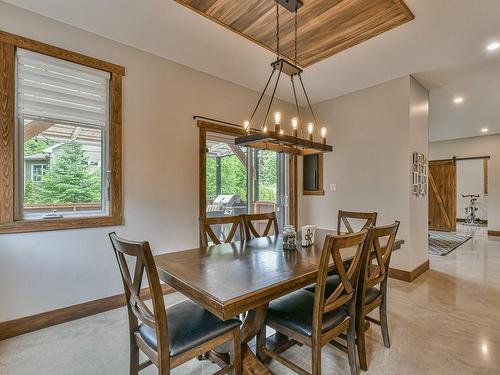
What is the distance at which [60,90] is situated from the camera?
2453mm

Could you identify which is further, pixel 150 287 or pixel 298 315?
pixel 298 315

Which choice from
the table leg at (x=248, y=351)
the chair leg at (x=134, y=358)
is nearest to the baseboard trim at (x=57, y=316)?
the chair leg at (x=134, y=358)

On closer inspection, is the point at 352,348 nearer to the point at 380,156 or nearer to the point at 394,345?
the point at 394,345

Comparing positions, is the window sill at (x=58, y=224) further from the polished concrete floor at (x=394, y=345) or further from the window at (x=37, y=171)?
the polished concrete floor at (x=394, y=345)

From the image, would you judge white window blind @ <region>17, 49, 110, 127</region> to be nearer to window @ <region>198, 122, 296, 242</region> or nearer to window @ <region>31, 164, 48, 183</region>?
window @ <region>31, 164, 48, 183</region>

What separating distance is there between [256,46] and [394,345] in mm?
3105

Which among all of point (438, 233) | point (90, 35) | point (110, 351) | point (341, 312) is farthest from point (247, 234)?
point (438, 233)

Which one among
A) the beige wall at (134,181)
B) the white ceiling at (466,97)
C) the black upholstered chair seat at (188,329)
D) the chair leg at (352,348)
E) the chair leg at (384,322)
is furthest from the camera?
the white ceiling at (466,97)

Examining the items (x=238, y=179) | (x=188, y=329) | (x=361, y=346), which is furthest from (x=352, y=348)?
(x=238, y=179)

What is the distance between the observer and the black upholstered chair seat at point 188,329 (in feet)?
4.32

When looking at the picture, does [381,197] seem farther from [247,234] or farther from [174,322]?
[174,322]

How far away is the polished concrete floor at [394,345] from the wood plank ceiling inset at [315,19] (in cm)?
279

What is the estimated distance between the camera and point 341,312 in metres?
1.64

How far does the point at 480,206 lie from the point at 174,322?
11404 millimetres
